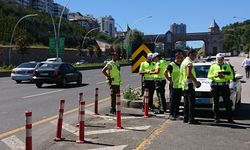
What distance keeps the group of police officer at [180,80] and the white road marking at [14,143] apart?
4152mm

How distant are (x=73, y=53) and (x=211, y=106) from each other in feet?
302

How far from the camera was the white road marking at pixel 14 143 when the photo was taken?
29.4ft

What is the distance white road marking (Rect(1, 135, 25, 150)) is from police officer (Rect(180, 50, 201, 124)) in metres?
4.15

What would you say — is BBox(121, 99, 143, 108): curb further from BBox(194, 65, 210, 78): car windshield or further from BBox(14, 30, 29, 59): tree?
BBox(14, 30, 29, 59): tree

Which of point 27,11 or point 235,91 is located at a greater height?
point 27,11

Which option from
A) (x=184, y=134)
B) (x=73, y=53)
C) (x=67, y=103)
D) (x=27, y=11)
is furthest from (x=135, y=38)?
(x=184, y=134)

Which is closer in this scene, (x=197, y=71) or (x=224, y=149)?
(x=224, y=149)

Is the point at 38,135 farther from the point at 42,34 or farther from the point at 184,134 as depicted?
the point at 42,34

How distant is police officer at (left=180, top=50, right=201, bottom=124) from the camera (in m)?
11.7

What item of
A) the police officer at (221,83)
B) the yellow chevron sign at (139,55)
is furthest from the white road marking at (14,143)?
the yellow chevron sign at (139,55)

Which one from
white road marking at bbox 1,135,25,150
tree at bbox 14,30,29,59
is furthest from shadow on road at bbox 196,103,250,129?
tree at bbox 14,30,29,59

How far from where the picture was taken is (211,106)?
42.5 ft

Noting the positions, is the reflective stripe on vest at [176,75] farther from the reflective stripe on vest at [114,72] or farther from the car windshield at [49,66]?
the car windshield at [49,66]

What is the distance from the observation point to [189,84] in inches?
463
